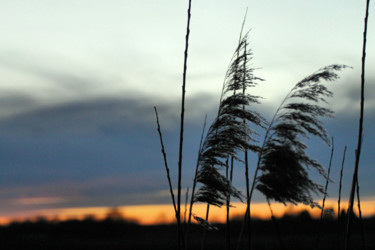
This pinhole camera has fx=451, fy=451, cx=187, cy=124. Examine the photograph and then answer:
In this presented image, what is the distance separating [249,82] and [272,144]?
604 millimetres

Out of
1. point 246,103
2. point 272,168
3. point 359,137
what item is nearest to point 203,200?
point 272,168

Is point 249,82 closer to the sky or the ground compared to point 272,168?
closer to the sky

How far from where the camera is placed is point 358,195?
15.1 feet

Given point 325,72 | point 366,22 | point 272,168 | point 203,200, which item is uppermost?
point 366,22

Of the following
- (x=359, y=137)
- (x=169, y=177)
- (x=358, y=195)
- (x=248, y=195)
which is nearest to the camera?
(x=359, y=137)

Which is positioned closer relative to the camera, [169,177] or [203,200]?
[169,177]

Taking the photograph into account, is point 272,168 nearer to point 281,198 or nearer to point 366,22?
point 281,198

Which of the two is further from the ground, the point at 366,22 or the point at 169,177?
the point at 366,22

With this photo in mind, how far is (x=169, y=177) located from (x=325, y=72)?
1485 millimetres

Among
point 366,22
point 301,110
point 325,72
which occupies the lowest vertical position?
point 301,110

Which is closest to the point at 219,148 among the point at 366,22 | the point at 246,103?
the point at 246,103

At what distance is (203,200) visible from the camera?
3838mm

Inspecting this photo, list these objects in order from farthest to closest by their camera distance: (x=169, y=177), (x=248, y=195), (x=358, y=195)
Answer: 1. (x=358, y=195)
2. (x=248, y=195)
3. (x=169, y=177)

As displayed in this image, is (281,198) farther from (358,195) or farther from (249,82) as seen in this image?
(358,195)
